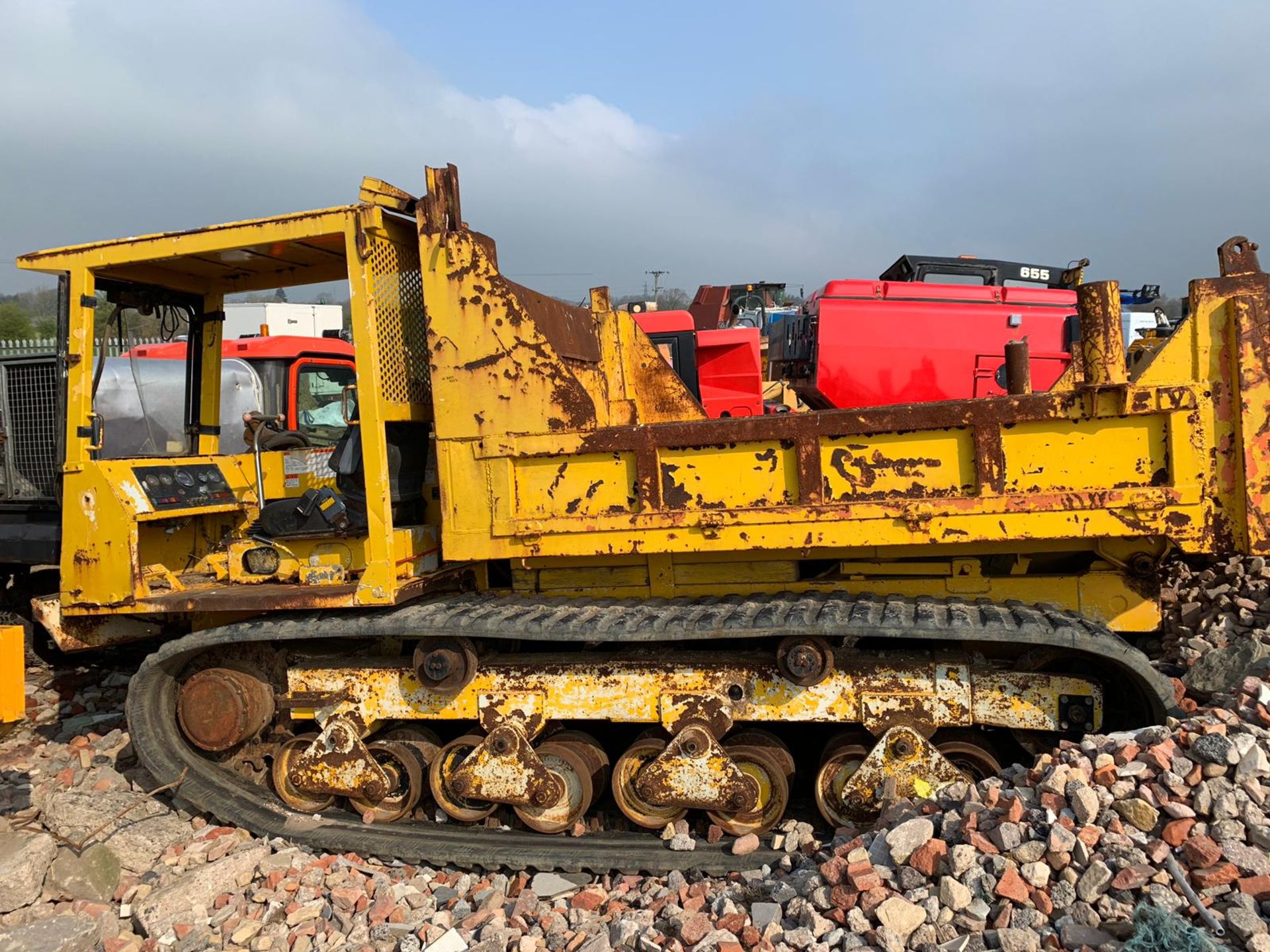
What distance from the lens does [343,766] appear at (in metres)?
4.07

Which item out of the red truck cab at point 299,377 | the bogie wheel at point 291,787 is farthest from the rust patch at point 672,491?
the red truck cab at point 299,377

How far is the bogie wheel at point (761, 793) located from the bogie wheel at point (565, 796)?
57cm

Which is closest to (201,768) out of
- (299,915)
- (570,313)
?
(299,915)

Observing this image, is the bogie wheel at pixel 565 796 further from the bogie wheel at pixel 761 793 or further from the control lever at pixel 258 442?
the control lever at pixel 258 442

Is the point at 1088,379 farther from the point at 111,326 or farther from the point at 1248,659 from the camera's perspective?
the point at 111,326

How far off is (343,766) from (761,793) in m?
1.87

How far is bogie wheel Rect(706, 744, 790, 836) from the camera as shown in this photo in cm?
377

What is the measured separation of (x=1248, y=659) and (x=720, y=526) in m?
2.13

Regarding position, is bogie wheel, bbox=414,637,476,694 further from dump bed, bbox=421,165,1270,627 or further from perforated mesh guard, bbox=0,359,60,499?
perforated mesh guard, bbox=0,359,60,499

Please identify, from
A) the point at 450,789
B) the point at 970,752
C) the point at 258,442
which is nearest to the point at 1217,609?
the point at 970,752

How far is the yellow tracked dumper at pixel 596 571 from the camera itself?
3225mm

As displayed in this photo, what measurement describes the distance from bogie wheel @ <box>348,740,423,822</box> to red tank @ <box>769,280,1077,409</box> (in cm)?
363

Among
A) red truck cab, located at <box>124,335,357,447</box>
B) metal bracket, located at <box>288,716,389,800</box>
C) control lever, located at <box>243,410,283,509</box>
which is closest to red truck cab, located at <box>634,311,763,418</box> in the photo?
red truck cab, located at <box>124,335,357,447</box>

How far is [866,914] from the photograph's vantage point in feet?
9.48
